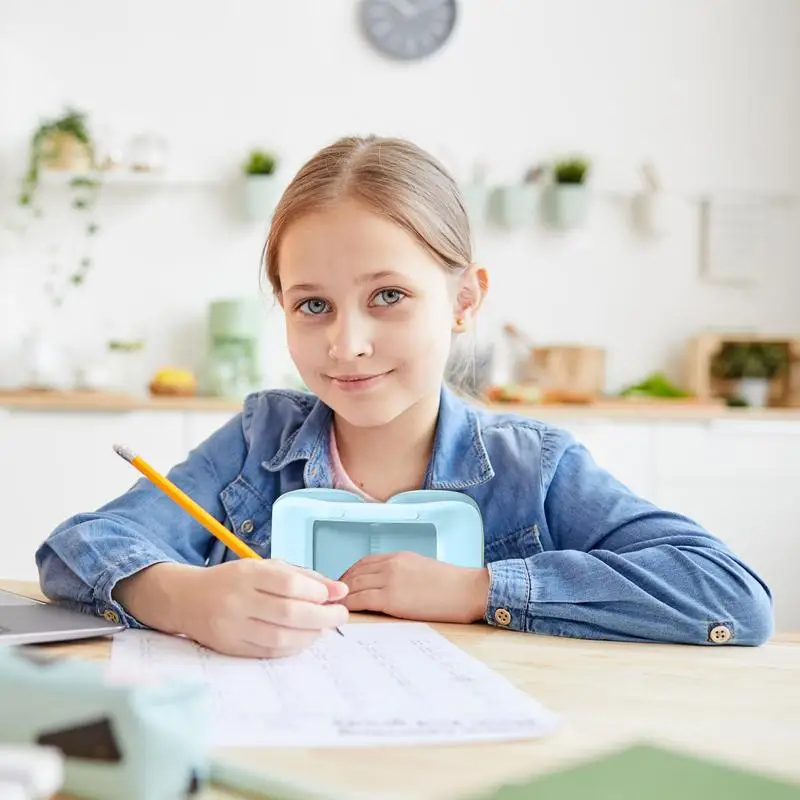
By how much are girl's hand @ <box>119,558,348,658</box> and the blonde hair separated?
0.47 m

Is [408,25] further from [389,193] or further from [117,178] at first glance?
[389,193]

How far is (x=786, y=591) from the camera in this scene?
3.33 m

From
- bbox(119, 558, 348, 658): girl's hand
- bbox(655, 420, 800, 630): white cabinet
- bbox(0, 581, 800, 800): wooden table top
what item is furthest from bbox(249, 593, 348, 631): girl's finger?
bbox(655, 420, 800, 630): white cabinet

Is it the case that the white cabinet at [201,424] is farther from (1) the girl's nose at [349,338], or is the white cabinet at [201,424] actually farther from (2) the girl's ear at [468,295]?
(1) the girl's nose at [349,338]

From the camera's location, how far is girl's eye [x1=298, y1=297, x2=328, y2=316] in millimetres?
1153

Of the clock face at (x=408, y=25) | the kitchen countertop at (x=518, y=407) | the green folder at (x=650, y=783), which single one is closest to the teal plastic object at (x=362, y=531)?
the green folder at (x=650, y=783)

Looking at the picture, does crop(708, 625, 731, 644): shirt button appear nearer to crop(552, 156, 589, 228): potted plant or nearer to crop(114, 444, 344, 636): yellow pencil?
crop(114, 444, 344, 636): yellow pencil

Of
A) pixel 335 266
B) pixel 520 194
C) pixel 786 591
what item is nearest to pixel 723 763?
pixel 335 266

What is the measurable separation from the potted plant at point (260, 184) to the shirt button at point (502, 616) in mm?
2889

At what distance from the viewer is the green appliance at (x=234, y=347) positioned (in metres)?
3.55

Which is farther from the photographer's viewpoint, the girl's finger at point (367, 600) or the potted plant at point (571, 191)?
the potted plant at point (571, 191)

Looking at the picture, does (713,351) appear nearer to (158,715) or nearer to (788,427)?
(788,427)

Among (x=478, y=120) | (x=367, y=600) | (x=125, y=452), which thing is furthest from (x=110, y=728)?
(x=478, y=120)

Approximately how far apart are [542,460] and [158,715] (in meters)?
0.82
